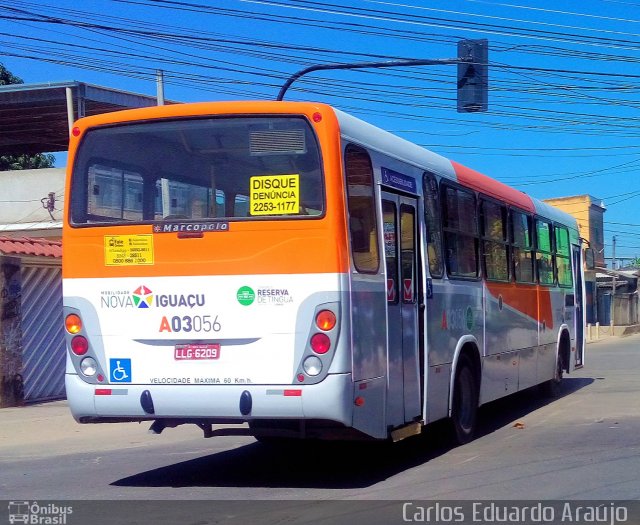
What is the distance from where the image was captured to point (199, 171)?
840 centimetres

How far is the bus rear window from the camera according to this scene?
26.6 ft

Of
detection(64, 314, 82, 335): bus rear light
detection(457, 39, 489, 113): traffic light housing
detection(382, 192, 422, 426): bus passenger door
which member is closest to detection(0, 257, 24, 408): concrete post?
detection(64, 314, 82, 335): bus rear light

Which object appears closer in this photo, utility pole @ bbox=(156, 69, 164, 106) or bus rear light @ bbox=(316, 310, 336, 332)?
bus rear light @ bbox=(316, 310, 336, 332)

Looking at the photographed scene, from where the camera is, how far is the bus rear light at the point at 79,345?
8516mm

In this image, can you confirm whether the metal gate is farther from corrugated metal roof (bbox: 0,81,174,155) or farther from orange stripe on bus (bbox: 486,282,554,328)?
orange stripe on bus (bbox: 486,282,554,328)

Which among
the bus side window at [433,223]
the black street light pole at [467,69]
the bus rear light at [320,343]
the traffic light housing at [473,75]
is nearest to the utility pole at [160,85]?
the black street light pole at [467,69]

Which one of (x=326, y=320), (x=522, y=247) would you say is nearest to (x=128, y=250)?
(x=326, y=320)

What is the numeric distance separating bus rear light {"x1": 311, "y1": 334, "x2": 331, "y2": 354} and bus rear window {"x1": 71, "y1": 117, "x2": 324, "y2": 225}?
1.04 m

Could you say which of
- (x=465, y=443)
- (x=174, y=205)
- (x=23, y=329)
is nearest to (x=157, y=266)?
(x=174, y=205)

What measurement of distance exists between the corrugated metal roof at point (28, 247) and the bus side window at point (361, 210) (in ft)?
29.3

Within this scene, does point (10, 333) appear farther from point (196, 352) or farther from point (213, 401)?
point (213, 401)

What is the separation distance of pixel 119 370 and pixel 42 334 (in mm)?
8723

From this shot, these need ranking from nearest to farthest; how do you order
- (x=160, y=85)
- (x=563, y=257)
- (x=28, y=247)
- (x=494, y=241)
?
1. (x=494, y=241)
2. (x=28, y=247)
3. (x=563, y=257)
4. (x=160, y=85)
